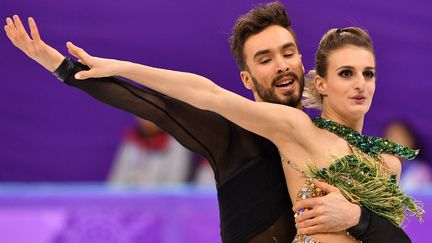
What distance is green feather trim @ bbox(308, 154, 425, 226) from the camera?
3248mm

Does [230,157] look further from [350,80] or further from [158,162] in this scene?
[158,162]

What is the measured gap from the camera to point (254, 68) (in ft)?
12.3

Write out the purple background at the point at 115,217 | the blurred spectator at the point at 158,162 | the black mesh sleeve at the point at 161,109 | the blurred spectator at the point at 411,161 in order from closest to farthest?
the black mesh sleeve at the point at 161,109 < the purple background at the point at 115,217 < the blurred spectator at the point at 411,161 < the blurred spectator at the point at 158,162

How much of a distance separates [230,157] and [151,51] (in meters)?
4.05

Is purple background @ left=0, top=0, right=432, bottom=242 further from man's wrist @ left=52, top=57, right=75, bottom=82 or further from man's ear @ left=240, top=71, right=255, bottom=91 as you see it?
man's wrist @ left=52, top=57, right=75, bottom=82

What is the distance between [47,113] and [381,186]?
4.74 m

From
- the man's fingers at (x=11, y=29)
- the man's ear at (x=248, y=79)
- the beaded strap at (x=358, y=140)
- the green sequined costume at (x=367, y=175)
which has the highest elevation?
the man's ear at (x=248, y=79)

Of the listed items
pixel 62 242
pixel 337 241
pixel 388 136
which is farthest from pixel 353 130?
Result: pixel 388 136

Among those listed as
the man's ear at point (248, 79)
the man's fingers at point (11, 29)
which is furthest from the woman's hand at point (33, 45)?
the man's ear at point (248, 79)

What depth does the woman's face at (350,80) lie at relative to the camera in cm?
339

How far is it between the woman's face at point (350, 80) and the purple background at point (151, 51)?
368 centimetres

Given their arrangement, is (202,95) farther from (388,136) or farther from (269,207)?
(388,136)

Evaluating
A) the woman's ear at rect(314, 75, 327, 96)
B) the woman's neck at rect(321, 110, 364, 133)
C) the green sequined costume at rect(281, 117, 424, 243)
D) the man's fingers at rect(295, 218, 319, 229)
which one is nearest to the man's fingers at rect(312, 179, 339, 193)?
the green sequined costume at rect(281, 117, 424, 243)

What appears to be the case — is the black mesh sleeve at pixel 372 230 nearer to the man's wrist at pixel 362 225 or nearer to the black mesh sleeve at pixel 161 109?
the man's wrist at pixel 362 225
